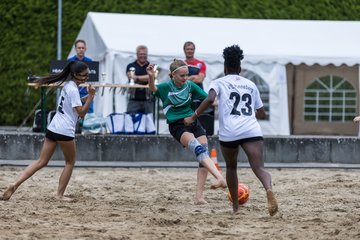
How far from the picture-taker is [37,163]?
11.7 m

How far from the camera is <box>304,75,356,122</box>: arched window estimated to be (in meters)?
23.4

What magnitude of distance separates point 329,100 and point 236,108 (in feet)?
44.8

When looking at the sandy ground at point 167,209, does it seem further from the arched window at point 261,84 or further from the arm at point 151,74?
the arched window at point 261,84

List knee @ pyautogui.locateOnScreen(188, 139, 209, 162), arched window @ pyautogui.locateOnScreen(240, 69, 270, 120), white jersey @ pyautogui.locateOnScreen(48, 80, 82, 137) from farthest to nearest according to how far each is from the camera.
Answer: arched window @ pyautogui.locateOnScreen(240, 69, 270, 120), white jersey @ pyautogui.locateOnScreen(48, 80, 82, 137), knee @ pyautogui.locateOnScreen(188, 139, 209, 162)

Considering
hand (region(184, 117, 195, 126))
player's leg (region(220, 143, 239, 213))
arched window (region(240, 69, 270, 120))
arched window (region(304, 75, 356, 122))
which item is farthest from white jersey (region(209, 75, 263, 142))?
arched window (region(304, 75, 356, 122))

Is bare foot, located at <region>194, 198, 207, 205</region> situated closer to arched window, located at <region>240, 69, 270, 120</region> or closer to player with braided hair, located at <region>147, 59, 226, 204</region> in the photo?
player with braided hair, located at <region>147, 59, 226, 204</region>

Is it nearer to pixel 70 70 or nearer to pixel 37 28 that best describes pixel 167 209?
pixel 70 70

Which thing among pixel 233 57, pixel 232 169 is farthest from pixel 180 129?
pixel 233 57

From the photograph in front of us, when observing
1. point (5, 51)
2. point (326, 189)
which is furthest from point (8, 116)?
point (326, 189)

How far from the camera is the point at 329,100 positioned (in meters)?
23.7

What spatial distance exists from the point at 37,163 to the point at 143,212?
1592 millimetres

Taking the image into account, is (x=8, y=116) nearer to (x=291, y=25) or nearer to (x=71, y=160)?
(x=291, y=25)

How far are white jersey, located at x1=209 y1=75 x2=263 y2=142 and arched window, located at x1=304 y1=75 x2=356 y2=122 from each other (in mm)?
12976

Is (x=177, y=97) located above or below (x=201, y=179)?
above
